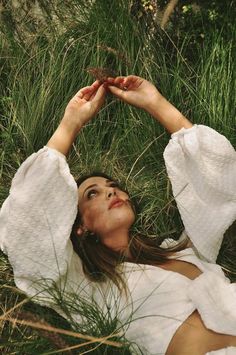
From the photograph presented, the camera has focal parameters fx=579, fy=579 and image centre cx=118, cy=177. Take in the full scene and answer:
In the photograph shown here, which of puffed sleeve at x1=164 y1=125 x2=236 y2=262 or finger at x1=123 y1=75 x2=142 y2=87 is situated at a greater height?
finger at x1=123 y1=75 x2=142 y2=87

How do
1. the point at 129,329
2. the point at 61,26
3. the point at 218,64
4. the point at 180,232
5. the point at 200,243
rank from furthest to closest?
the point at 61,26, the point at 218,64, the point at 180,232, the point at 200,243, the point at 129,329

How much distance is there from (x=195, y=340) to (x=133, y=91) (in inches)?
40.7

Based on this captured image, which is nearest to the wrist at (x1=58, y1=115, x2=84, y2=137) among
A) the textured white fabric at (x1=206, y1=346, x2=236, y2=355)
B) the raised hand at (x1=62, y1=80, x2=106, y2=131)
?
the raised hand at (x1=62, y1=80, x2=106, y2=131)

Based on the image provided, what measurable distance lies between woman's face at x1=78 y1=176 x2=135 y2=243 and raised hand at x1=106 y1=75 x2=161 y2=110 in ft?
1.21

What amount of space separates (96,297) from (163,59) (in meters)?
1.33

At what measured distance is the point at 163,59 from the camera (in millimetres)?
2908

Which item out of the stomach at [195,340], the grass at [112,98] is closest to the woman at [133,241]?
the stomach at [195,340]

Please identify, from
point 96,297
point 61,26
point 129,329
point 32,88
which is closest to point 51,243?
point 96,297

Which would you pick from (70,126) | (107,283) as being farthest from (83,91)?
(107,283)

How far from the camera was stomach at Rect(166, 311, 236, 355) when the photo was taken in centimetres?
197

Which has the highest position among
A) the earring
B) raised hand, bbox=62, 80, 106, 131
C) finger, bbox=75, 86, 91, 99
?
finger, bbox=75, 86, 91, 99

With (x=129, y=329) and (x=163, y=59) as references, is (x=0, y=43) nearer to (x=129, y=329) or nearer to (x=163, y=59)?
(x=163, y=59)

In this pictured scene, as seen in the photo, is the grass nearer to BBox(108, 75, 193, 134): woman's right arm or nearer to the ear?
BBox(108, 75, 193, 134): woman's right arm

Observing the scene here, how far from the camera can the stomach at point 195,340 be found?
6.46ft
